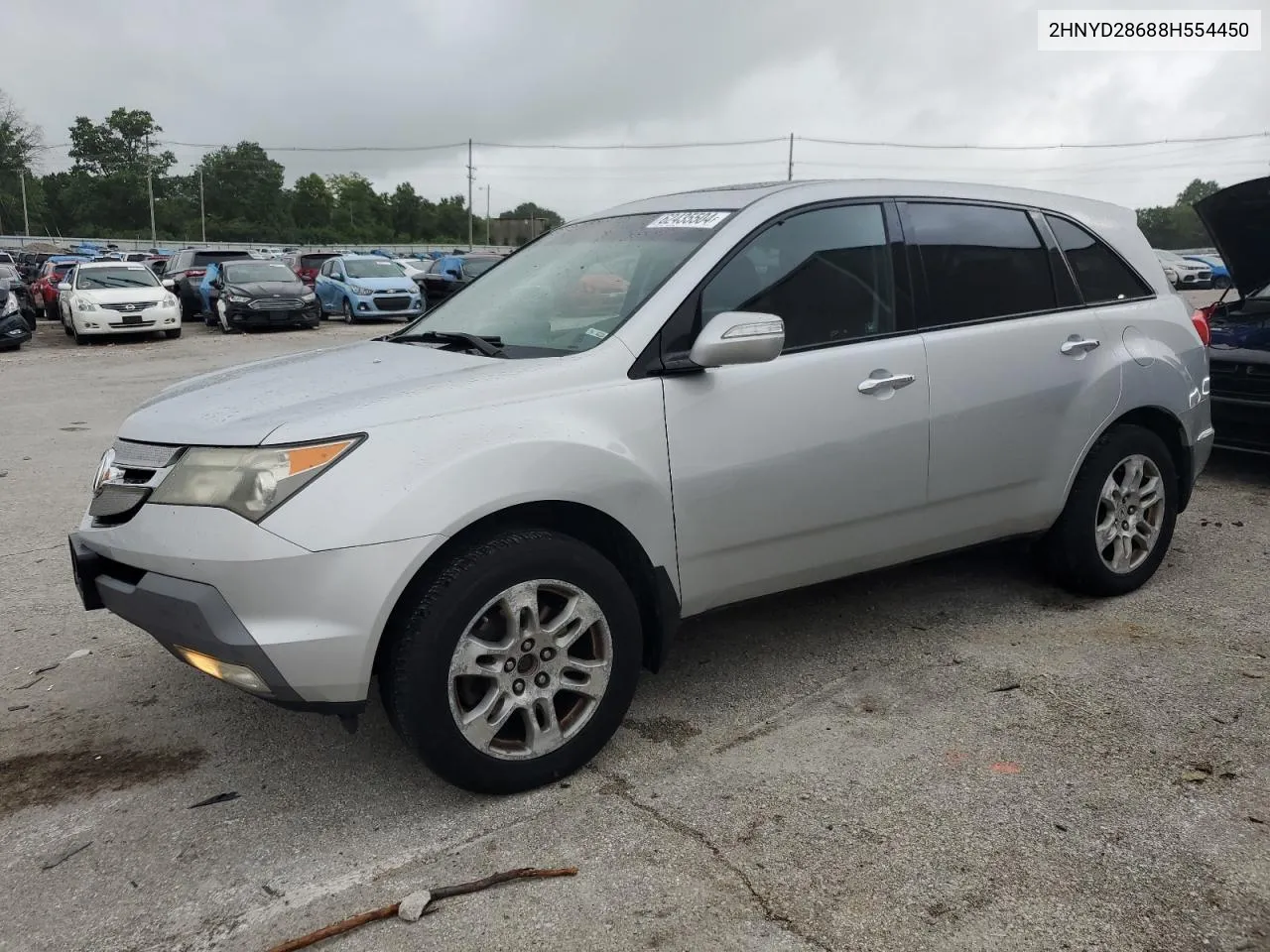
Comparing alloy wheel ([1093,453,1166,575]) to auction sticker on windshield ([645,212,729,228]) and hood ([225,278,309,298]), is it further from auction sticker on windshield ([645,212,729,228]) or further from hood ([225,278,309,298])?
hood ([225,278,309,298])

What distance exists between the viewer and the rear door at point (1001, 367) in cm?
374

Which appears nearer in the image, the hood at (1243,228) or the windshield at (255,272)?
the hood at (1243,228)

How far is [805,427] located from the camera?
3330 millimetres

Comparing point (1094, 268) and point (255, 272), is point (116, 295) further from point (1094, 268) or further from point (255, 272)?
point (1094, 268)

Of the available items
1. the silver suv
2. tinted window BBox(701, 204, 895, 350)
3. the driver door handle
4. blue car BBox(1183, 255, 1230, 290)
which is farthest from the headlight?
blue car BBox(1183, 255, 1230, 290)

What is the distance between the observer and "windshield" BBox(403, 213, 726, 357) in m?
3.30

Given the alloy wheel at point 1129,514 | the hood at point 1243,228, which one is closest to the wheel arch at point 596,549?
the alloy wheel at point 1129,514

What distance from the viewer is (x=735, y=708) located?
11.5ft

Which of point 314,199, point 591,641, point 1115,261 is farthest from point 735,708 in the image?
point 314,199

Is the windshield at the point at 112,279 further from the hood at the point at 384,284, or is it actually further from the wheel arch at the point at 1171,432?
the wheel arch at the point at 1171,432

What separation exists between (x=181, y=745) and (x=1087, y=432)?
3591 millimetres

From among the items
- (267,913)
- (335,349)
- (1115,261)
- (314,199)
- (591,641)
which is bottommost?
(267,913)

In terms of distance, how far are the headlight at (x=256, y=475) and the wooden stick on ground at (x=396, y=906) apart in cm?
101

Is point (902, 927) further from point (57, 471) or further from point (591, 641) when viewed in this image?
point (57, 471)
